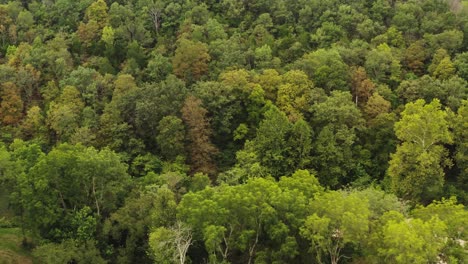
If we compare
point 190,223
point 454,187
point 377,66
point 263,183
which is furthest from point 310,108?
point 190,223

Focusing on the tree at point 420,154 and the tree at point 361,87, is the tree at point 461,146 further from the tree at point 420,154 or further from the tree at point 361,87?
the tree at point 361,87

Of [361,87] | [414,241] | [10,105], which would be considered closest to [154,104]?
[10,105]

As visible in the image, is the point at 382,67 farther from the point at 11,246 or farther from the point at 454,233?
the point at 11,246

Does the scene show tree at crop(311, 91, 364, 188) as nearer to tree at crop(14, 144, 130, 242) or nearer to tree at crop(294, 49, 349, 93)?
tree at crop(294, 49, 349, 93)

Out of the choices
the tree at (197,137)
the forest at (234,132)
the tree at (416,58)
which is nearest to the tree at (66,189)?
the forest at (234,132)

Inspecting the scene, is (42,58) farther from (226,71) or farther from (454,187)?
(454,187)
